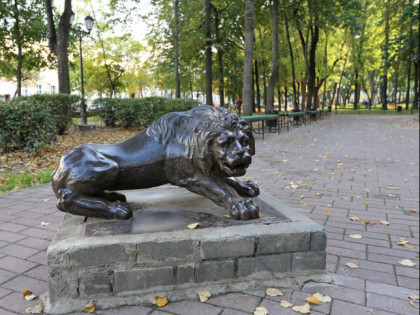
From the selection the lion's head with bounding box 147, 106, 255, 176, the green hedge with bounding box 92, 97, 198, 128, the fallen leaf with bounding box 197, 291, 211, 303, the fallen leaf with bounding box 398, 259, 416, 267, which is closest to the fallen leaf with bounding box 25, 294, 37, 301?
the fallen leaf with bounding box 197, 291, 211, 303

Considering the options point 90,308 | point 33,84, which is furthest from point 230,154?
point 33,84

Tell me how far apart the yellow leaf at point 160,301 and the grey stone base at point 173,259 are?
4cm

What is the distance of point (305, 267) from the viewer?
9.05ft

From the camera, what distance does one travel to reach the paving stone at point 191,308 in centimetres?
232

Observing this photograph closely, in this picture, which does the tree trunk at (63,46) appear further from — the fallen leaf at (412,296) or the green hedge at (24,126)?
the fallen leaf at (412,296)

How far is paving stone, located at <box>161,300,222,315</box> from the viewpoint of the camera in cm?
232

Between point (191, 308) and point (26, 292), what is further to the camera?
point (26, 292)

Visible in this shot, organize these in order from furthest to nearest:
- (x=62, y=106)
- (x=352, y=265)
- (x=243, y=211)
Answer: (x=62, y=106) → (x=352, y=265) → (x=243, y=211)

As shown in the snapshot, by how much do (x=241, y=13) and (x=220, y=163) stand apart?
19.0 m

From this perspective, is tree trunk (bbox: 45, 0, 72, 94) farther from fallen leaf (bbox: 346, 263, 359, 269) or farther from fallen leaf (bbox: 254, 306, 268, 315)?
fallen leaf (bbox: 254, 306, 268, 315)

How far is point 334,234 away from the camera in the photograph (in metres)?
3.74

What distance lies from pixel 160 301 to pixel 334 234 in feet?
7.15

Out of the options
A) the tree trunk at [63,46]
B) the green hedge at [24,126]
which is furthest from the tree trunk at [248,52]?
the tree trunk at [63,46]

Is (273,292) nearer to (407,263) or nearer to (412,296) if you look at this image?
(412,296)
